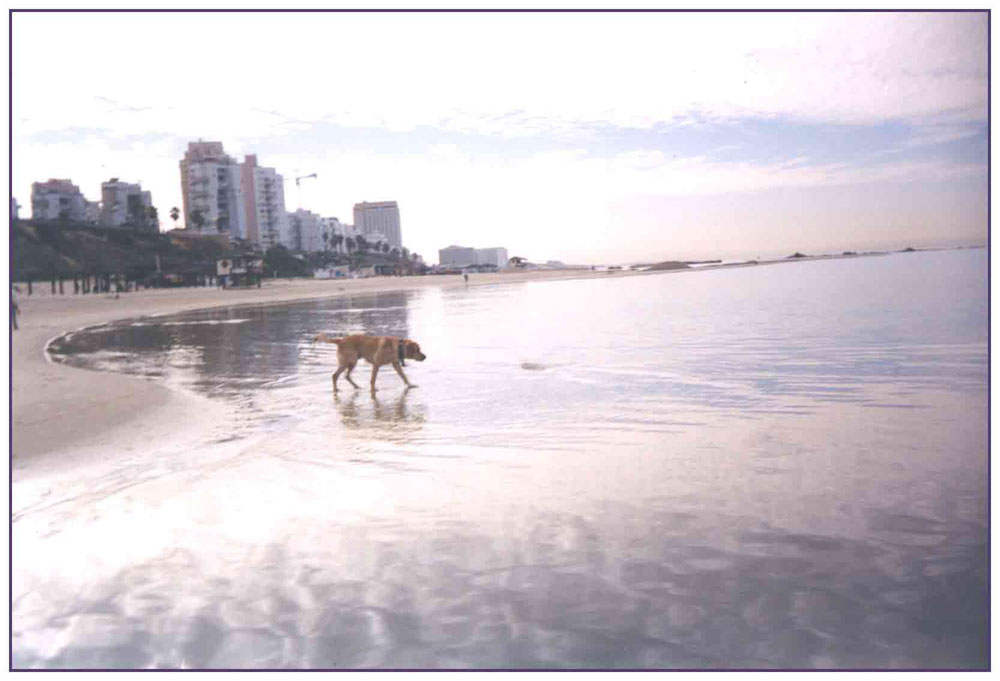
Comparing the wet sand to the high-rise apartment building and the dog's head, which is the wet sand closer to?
the dog's head

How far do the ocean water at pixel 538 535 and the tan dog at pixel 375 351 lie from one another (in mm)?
440

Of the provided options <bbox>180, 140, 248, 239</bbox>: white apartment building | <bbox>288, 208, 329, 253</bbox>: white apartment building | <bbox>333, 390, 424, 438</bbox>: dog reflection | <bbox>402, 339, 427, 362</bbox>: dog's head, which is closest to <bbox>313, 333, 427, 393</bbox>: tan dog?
Answer: <bbox>402, 339, 427, 362</bbox>: dog's head

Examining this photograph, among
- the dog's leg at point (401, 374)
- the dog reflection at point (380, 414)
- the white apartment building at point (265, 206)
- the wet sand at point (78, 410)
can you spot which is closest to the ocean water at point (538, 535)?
the dog reflection at point (380, 414)

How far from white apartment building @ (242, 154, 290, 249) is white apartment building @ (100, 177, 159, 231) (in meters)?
1.34

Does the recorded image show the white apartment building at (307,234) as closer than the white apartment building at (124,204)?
No

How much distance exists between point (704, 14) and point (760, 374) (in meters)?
4.75

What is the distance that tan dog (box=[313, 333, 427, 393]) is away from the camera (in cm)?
734

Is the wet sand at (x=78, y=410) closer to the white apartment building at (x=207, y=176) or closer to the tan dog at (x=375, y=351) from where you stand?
the tan dog at (x=375, y=351)

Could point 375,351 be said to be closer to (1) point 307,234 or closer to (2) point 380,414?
(2) point 380,414

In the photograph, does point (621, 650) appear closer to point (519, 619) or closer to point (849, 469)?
point (519, 619)

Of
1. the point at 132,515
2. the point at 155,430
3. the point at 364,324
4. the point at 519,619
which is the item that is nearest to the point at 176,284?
A: the point at 364,324

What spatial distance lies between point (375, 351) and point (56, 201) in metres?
3.29

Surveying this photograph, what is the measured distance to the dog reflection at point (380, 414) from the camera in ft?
18.7

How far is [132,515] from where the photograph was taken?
3730 millimetres
